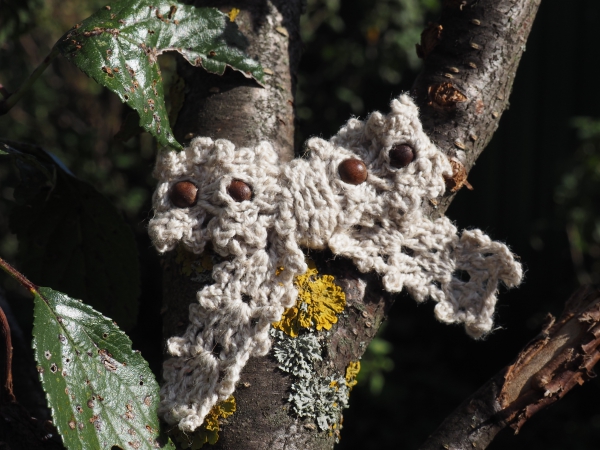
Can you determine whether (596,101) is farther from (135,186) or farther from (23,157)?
(23,157)

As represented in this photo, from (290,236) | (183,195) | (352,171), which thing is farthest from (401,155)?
(183,195)

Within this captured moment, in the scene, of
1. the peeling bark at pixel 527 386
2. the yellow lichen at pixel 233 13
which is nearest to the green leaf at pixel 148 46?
the yellow lichen at pixel 233 13

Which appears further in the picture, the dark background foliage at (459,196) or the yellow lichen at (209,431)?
the dark background foliage at (459,196)

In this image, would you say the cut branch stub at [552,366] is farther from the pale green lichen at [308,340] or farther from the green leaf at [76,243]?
the green leaf at [76,243]

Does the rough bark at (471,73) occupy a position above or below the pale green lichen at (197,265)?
above

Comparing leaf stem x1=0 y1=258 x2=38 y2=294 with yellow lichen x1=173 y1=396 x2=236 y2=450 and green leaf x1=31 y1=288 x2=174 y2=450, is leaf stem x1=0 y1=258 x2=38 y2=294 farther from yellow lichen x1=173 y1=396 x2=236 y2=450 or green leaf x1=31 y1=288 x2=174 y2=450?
yellow lichen x1=173 y1=396 x2=236 y2=450

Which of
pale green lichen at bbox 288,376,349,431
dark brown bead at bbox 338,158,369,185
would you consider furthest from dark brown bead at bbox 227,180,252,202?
pale green lichen at bbox 288,376,349,431
